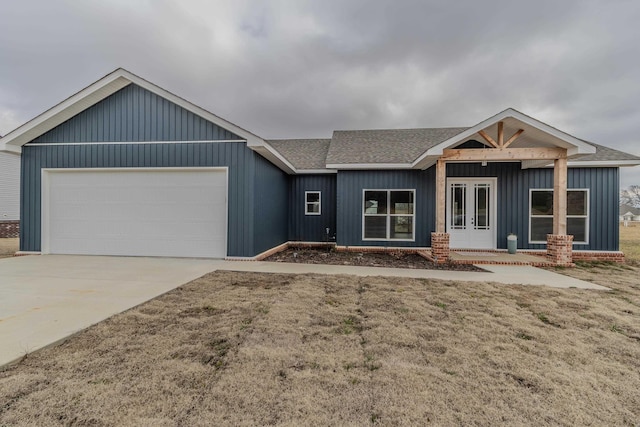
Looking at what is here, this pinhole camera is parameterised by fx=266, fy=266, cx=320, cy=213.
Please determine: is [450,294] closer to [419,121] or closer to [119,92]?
[119,92]

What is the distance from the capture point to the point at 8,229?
1470cm

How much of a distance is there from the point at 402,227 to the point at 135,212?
870 cm

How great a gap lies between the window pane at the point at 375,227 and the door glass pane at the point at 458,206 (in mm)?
2425

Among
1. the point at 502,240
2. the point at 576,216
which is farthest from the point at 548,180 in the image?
the point at 502,240

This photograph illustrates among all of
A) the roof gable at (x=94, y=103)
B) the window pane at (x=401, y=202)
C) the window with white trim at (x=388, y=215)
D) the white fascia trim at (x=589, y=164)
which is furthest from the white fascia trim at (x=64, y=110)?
the white fascia trim at (x=589, y=164)

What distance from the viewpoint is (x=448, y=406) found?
1.92 meters

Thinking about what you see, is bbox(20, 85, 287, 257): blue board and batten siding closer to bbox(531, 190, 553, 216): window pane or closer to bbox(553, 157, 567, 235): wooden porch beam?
bbox(553, 157, 567, 235): wooden porch beam

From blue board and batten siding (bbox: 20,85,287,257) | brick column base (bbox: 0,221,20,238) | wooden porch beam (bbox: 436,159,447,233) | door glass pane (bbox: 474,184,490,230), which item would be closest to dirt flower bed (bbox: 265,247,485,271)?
wooden porch beam (bbox: 436,159,447,233)

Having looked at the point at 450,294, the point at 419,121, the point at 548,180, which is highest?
the point at 419,121

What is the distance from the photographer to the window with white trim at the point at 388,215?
9.54 m

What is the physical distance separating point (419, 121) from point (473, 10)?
8701mm

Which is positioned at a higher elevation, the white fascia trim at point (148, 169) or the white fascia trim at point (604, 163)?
the white fascia trim at point (604, 163)

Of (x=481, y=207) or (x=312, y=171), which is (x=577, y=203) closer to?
(x=481, y=207)

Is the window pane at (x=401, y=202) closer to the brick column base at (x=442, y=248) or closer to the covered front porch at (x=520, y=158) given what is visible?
the covered front porch at (x=520, y=158)
